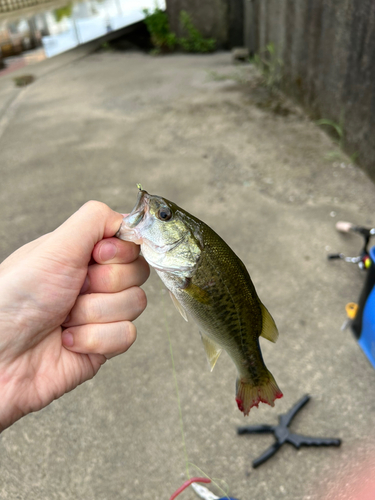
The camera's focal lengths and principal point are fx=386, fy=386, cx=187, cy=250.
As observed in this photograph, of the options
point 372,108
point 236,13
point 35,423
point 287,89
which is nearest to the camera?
point 35,423

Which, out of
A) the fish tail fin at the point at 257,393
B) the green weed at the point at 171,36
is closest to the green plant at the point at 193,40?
the green weed at the point at 171,36

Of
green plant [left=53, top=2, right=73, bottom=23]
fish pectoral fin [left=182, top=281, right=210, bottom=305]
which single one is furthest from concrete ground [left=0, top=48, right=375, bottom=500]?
green plant [left=53, top=2, right=73, bottom=23]

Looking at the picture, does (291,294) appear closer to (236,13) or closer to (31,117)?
(31,117)

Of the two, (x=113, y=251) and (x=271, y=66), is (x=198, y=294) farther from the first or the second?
(x=271, y=66)

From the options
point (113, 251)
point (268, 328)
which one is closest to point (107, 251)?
point (113, 251)

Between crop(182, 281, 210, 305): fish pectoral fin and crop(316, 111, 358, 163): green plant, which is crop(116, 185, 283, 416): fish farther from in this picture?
crop(316, 111, 358, 163): green plant

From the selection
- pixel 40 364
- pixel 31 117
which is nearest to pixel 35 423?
pixel 40 364
